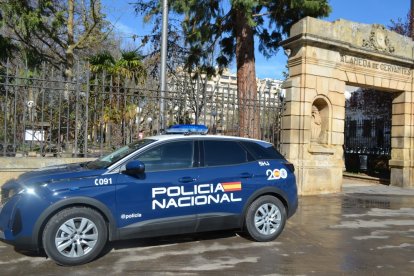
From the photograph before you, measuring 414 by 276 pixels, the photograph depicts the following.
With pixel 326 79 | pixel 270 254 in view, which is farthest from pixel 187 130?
pixel 326 79

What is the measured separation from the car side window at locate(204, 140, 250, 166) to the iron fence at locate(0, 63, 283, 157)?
411 centimetres

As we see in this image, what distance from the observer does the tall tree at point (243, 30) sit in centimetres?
1259

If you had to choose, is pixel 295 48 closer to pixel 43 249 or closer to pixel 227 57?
pixel 227 57

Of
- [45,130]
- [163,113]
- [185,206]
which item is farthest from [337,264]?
[45,130]

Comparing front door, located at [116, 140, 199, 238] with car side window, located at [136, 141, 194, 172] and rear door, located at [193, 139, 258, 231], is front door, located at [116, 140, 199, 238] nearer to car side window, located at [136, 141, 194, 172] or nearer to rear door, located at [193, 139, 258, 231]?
car side window, located at [136, 141, 194, 172]

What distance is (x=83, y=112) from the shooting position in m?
10.1

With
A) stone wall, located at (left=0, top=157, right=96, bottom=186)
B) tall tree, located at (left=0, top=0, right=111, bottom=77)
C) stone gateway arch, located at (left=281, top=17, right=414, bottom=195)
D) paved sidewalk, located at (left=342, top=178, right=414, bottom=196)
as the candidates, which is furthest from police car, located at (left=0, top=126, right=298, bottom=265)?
tall tree, located at (left=0, top=0, right=111, bottom=77)

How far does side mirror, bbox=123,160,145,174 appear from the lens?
217 inches

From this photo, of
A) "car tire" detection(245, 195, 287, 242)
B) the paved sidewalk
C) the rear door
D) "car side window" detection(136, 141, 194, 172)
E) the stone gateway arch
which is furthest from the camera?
the paved sidewalk

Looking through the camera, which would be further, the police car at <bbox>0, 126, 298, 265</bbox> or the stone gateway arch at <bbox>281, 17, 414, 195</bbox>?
the stone gateway arch at <bbox>281, 17, 414, 195</bbox>

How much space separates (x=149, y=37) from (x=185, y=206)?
14.9 m

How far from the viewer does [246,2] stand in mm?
11891

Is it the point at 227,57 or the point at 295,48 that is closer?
the point at 295,48

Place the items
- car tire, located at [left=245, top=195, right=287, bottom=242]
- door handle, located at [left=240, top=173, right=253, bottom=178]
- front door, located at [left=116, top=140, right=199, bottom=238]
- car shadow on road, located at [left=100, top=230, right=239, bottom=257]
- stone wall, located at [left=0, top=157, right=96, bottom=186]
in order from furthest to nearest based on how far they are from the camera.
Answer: stone wall, located at [left=0, top=157, right=96, bottom=186]
car tire, located at [left=245, top=195, right=287, bottom=242]
door handle, located at [left=240, top=173, right=253, bottom=178]
car shadow on road, located at [left=100, top=230, right=239, bottom=257]
front door, located at [left=116, top=140, right=199, bottom=238]
